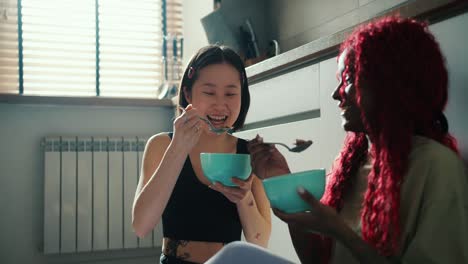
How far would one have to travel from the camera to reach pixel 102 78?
318 cm

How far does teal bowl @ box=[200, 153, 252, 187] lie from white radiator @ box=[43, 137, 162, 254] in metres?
1.86

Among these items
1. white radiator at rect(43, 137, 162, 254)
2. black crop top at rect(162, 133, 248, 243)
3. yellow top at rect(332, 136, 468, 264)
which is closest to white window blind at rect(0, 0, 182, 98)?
white radiator at rect(43, 137, 162, 254)

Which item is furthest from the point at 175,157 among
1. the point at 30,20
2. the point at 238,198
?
the point at 30,20

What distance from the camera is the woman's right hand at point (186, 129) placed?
115cm

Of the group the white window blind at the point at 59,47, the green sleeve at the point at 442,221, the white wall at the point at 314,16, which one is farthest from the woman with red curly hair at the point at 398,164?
the white window blind at the point at 59,47

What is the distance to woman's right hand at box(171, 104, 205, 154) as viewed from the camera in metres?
1.15

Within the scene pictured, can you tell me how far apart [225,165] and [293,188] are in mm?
253

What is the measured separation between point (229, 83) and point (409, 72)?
569mm

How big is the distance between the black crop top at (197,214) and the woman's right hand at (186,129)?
0.57 feet

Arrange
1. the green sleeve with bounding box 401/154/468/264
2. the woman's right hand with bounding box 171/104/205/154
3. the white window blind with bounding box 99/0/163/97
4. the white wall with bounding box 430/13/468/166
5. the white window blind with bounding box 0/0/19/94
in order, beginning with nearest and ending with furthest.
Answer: the green sleeve with bounding box 401/154/468/264, the white wall with bounding box 430/13/468/166, the woman's right hand with bounding box 171/104/205/154, the white window blind with bounding box 0/0/19/94, the white window blind with bounding box 99/0/163/97

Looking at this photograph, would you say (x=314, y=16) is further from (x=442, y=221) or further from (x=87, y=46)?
(x=442, y=221)

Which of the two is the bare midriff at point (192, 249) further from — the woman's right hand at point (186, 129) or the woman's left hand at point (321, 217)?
the woman's left hand at point (321, 217)

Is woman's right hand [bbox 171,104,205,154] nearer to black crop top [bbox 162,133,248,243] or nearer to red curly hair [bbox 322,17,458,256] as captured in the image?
black crop top [bbox 162,133,248,243]

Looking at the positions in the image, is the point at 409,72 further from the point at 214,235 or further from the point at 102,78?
the point at 102,78
